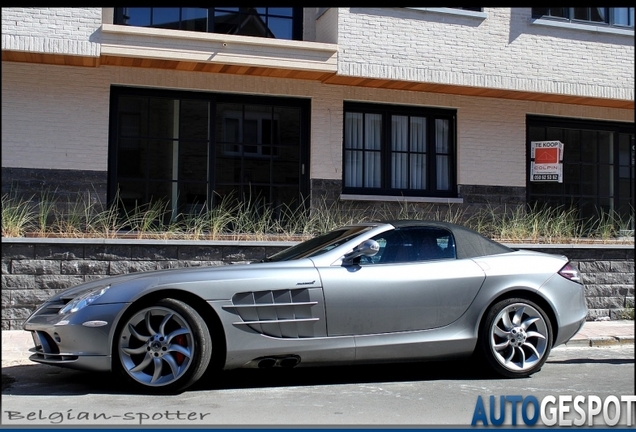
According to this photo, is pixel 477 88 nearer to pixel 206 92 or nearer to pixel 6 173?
pixel 206 92

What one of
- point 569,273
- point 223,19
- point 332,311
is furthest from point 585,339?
point 223,19

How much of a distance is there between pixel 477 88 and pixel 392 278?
23.1 ft

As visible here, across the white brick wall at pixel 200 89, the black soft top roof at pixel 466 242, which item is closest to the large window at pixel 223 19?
the white brick wall at pixel 200 89

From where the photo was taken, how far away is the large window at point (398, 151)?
42.4ft

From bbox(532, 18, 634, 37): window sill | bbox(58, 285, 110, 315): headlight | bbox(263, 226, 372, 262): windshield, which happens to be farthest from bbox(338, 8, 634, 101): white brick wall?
bbox(58, 285, 110, 315): headlight

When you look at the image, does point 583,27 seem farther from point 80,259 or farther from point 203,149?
point 80,259

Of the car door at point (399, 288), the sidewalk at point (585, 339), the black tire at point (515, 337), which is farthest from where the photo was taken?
the sidewalk at point (585, 339)

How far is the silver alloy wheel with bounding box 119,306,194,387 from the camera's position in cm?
580

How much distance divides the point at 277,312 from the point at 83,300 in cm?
164

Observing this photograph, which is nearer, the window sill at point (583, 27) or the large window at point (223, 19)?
the large window at point (223, 19)

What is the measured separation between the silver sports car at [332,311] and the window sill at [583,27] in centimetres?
724

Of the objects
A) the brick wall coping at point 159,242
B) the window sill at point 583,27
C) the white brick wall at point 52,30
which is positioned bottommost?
the brick wall coping at point 159,242

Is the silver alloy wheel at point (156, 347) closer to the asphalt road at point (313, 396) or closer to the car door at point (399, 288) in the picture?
the asphalt road at point (313, 396)
